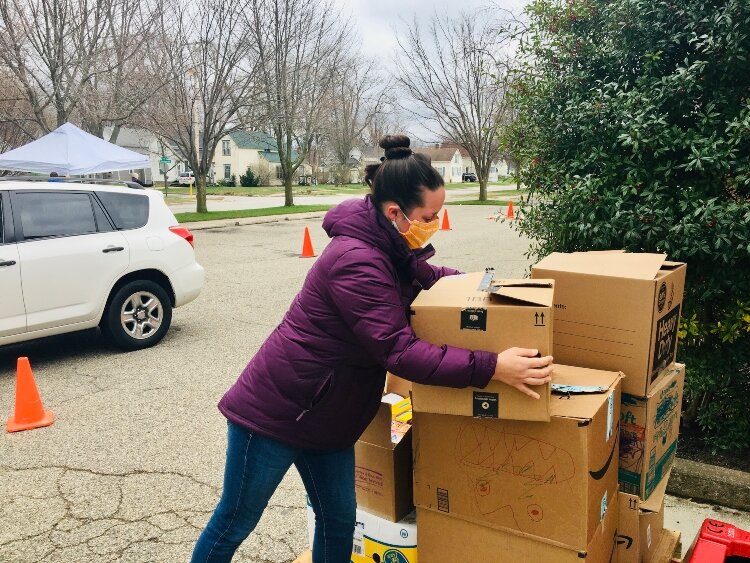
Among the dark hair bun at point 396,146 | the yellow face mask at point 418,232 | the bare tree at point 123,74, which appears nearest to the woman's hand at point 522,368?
the yellow face mask at point 418,232

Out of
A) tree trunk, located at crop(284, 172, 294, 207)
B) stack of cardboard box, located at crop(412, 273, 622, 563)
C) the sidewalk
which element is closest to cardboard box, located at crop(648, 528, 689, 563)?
stack of cardboard box, located at crop(412, 273, 622, 563)

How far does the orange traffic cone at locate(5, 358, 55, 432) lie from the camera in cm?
430

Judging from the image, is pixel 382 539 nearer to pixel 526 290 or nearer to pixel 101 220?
pixel 526 290

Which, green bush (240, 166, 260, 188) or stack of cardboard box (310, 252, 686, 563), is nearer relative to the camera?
stack of cardboard box (310, 252, 686, 563)

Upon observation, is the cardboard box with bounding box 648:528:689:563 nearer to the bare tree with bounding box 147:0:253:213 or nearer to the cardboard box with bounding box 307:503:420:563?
the cardboard box with bounding box 307:503:420:563

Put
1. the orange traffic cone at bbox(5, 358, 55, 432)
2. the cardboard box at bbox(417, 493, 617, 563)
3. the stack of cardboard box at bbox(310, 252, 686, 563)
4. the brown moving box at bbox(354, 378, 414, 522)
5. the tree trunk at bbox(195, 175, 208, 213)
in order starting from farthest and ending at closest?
the tree trunk at bbox(195, 175, 208, 213) → the orange traffic cone at bbox(5, 358, 55, 432) → the brown moving box at bbox(354, 378, 414, 522) → the cardboard box at bbox(417, 493, 617, 563) → the stack of cardboard box at bbox(310, 252, 686, 563)

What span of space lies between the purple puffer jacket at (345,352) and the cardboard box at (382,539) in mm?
430

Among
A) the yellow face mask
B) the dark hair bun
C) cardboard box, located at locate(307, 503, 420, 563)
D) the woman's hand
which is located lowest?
cardboard box, located at locate(307, 503, 420, 563)

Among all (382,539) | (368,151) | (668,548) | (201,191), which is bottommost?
(668,548)

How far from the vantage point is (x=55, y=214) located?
5.71 metres

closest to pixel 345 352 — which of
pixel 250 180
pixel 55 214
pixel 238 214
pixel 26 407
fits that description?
pixel 26 407

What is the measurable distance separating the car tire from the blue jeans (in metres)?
4.37

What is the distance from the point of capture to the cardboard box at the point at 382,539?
2.26 meters

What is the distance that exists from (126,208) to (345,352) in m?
5.03
